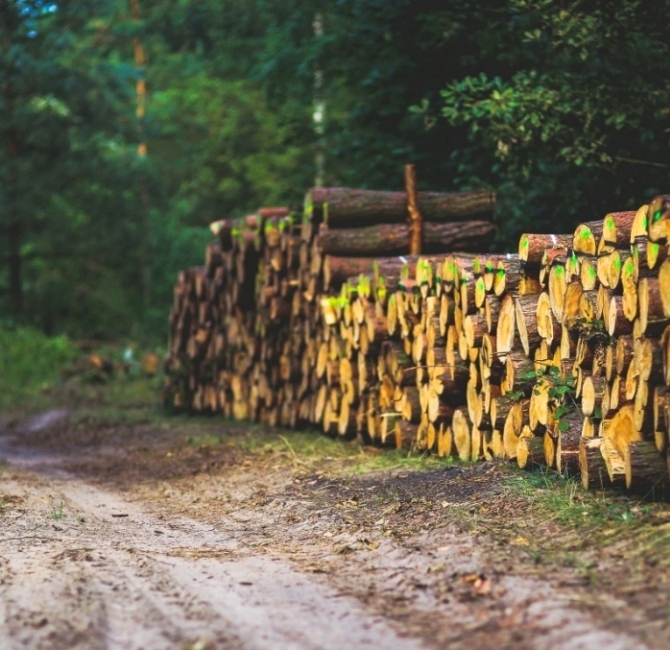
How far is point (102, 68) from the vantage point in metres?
26.8

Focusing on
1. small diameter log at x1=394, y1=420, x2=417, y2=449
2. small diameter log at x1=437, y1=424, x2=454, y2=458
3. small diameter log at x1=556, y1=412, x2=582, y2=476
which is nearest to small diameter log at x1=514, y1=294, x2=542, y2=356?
small diameter log at x1=556, y1=412, x2=582, y2=476

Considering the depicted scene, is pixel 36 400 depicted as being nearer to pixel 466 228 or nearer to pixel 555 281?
pixel 466 228

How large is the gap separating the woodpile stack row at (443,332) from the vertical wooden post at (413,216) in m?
0.05

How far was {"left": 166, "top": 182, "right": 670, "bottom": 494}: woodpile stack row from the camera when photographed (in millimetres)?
6059

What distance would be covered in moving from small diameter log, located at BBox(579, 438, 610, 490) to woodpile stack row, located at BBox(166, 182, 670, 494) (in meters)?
0.01

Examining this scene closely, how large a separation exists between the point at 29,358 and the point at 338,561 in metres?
20.4

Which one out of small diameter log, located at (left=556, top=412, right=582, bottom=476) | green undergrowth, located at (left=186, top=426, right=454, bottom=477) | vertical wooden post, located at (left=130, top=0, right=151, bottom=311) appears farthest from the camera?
vertical wooden post, located at (left=130, top=0, right=151, bottom=311)

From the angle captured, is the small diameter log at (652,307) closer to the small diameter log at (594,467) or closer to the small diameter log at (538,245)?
the small diameter log at (594,467)

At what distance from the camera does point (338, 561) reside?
Result: 5.76 metres

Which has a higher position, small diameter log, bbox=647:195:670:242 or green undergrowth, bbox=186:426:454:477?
small diameter log, bbox=647:195:670:242

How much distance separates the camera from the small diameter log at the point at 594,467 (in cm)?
612

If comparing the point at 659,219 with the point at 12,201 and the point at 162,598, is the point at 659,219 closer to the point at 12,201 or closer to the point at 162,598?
the point at 162,598

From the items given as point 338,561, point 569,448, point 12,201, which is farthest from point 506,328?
point 12,201

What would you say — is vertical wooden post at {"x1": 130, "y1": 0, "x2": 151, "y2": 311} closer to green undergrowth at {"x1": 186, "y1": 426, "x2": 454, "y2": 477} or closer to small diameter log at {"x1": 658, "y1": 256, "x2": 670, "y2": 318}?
green undergrowth at {"x1": 186, "y1": 426, "x2": 454, "y2": 477}
